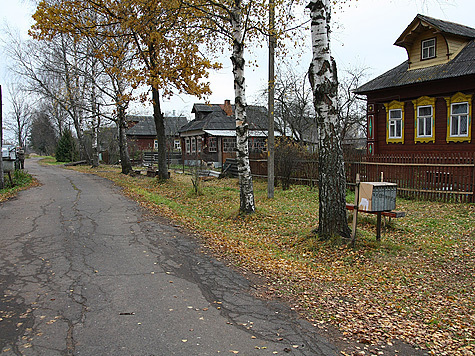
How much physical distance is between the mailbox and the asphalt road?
3.03 m

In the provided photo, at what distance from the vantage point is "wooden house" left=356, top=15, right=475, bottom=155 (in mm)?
17828

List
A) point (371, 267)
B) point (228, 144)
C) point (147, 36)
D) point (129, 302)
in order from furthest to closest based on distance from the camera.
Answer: point (228, 144)
point (147, 36)
point (371, 267)
point (129, 302)

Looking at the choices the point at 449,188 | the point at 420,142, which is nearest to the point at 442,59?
the point at 420,142

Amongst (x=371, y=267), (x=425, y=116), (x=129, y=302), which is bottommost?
(x=371, y=267)

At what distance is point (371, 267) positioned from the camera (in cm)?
664

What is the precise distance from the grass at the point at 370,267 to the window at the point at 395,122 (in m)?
9.00

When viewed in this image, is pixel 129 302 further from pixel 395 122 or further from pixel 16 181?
pixel 395 122

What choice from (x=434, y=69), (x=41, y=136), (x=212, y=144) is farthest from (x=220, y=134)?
(x=41, y=136)

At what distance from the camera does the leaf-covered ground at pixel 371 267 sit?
14.9ft

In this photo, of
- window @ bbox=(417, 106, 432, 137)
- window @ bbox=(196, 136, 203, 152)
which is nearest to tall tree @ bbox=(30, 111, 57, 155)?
window @ bbox=(196, 136, 203, 152)

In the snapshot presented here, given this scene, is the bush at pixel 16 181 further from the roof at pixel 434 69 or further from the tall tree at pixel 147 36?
the roof at pixel 434 69

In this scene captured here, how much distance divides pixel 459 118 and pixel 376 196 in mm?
13408

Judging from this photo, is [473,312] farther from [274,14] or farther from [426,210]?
[274,14]

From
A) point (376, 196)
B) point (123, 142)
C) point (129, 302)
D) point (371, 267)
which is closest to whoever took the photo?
point (129, 302)
